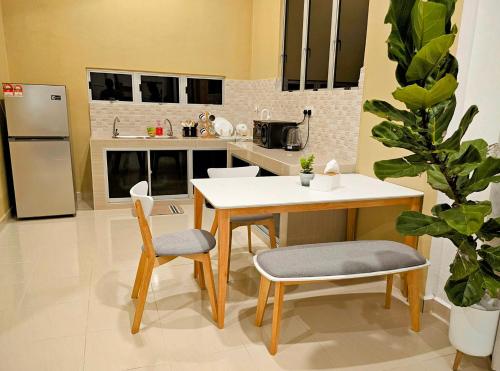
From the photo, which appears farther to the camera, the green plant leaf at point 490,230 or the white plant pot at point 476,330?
the white plant pot at point 476,330

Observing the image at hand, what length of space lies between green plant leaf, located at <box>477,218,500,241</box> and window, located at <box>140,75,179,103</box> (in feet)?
14.8

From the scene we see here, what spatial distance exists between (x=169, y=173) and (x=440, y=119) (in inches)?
157

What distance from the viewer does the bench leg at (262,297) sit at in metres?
2.20

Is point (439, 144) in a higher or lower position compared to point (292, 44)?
lower

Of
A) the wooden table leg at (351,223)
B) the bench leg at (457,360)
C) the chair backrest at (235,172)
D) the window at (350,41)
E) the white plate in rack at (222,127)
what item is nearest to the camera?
the bench leg at (457,360)

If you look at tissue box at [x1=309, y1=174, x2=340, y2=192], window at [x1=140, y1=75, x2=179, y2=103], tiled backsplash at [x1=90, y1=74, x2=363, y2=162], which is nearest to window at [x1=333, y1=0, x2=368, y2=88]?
tiled backsplash at [x1=90, y1=74, x2=363, y2=162]

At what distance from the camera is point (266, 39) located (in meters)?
5.10

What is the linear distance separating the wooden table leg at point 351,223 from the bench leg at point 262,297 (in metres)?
1.34

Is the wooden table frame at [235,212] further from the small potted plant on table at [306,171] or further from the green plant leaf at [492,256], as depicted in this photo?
the green plant leaf at [492,256]

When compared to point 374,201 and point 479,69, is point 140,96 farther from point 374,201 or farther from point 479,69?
point 479,69

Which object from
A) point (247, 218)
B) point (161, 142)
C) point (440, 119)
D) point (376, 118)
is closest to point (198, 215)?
Result: point (247, 218)

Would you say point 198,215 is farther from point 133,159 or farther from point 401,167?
point 133,159

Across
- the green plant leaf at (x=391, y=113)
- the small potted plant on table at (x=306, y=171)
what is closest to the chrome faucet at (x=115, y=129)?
the small potted plant on table at (x=306, y=171)

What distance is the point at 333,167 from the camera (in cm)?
259
